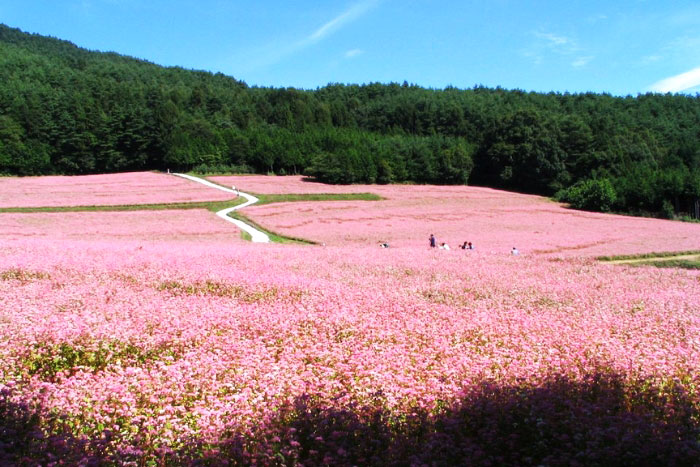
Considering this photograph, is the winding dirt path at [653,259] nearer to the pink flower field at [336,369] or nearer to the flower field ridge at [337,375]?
the pink flower field at [336,369]

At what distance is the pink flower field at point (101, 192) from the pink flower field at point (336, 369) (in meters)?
48.4

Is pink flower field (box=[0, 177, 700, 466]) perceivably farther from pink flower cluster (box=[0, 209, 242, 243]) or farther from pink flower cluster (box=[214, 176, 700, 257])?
pink flower cluster (box=[0, 209, 242, 243])

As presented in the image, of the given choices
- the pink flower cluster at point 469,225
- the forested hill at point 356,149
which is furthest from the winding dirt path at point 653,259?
the forested hill at point 356,149

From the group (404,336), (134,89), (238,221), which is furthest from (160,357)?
(134,89)

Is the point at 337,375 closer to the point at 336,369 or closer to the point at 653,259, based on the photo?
the point at 336,369

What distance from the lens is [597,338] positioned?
340 inches

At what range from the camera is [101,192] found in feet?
225

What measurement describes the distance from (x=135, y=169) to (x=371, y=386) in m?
122

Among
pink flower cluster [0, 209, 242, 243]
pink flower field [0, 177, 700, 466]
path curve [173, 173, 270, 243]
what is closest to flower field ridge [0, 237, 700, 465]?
pink flower field [0, 177, 700, 466]

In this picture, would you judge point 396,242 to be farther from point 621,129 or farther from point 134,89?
point 134,89

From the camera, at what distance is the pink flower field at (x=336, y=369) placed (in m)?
4.57

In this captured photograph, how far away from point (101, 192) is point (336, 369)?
70.3m

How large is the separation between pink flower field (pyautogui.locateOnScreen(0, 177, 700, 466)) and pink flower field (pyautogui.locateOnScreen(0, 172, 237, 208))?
4836 cm

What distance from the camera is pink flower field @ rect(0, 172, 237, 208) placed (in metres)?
59.8
